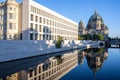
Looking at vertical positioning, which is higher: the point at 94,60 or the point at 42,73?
the point at 42,73

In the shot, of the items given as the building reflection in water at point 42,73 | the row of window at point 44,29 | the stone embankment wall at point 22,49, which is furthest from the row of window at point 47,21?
the building reflection in water at point 42,73

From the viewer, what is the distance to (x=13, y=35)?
6034cm

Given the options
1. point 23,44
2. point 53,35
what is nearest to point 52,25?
point 53,35

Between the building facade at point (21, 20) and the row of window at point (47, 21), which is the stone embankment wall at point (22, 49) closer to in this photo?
the building facade at point (21, 20)

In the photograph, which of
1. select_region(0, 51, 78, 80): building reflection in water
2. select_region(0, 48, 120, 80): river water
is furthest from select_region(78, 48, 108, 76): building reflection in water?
select_region(0, 51, 78, 80): building reflection in water

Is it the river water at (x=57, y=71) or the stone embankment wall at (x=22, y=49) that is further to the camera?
the stone embankment wall at (x=22, y=49)

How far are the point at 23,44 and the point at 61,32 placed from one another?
2338 inches

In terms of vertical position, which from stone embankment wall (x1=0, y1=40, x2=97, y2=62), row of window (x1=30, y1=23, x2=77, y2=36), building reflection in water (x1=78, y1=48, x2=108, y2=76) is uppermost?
row of window (x1=30, y1=23, x2=77, y2=36)

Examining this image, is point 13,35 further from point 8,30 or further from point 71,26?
point 71,26

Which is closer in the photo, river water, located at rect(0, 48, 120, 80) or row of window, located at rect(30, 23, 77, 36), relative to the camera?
river water, located at rect(0, 48, 120, 80)

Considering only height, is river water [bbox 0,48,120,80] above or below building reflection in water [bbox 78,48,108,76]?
above

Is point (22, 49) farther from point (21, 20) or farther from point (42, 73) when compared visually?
point (21, 20)

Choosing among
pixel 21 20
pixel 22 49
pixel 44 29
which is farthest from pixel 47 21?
pixel 22 49

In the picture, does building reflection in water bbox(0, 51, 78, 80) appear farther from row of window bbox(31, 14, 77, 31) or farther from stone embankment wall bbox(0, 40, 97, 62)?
row of window bbox(31, 14, 77, 31)
